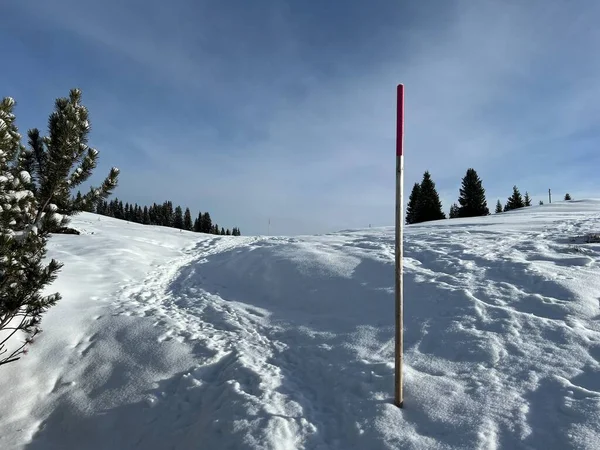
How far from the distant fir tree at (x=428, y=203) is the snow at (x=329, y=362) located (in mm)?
40472

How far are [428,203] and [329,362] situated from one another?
153 feet

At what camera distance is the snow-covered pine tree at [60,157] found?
4484 millimetres

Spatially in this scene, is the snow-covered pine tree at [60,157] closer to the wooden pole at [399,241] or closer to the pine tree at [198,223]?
the wooden pole at [399,241]

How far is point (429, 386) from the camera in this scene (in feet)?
14.6

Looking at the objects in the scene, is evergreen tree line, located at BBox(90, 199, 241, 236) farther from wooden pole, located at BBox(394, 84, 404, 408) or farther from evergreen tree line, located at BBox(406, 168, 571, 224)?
wooden pole, located at BBox(394, 84, 404, 408)

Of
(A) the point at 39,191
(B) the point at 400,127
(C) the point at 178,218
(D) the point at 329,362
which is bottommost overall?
(D) the point at 329,362

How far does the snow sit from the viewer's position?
392 cm

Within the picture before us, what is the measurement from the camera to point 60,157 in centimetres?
454

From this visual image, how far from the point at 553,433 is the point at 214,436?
346 centimetres

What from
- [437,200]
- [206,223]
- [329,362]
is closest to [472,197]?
[437,200]

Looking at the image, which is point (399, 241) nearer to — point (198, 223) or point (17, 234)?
point (17, 234)

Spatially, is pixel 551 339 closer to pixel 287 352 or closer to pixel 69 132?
pixel 287 352

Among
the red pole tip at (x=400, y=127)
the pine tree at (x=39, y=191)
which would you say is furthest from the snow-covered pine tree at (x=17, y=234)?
the red pole tip at (x=400, y=127)

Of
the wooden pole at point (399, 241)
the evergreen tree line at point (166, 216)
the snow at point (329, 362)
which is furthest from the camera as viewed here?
the evergreen tree line at point (166, 216)
